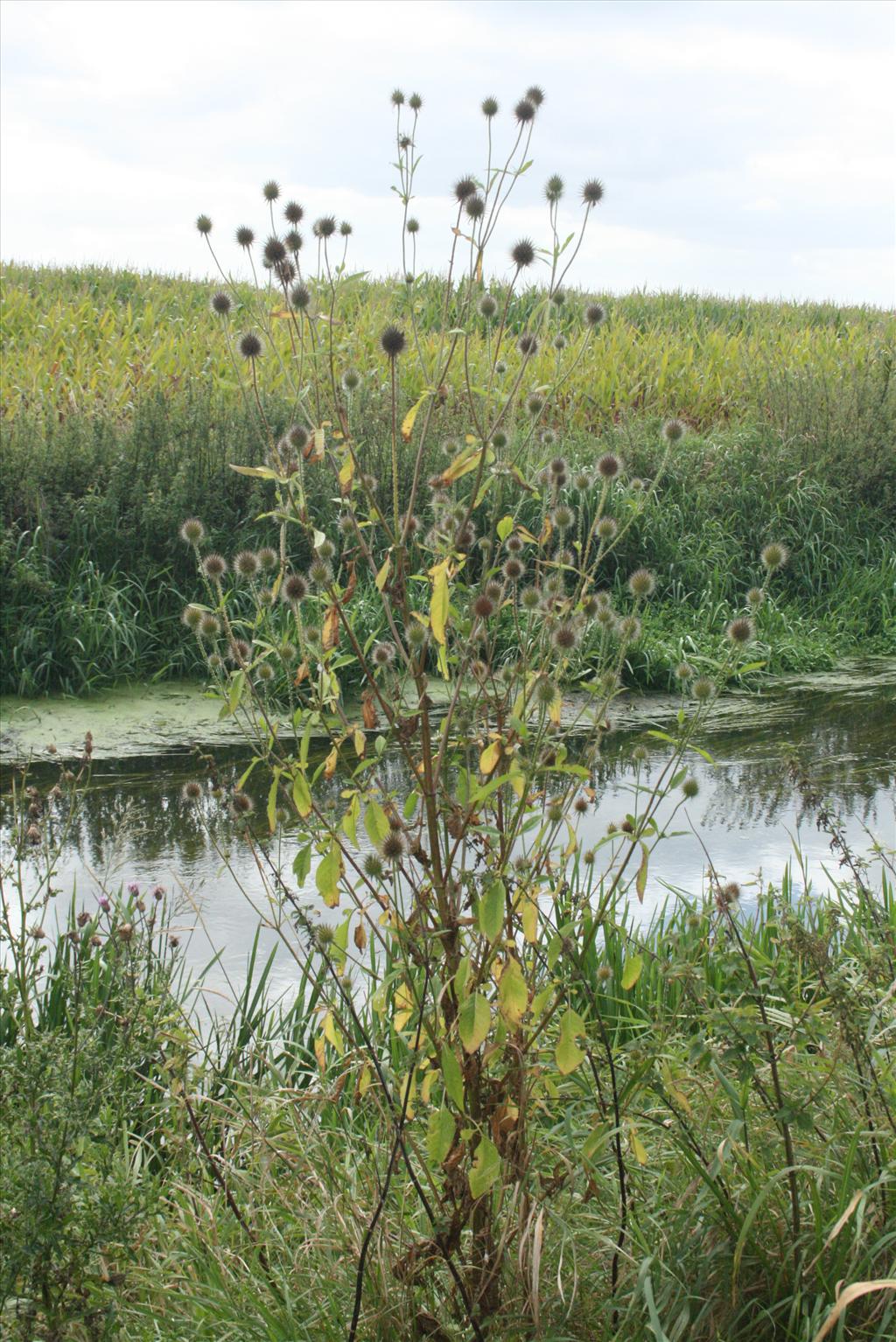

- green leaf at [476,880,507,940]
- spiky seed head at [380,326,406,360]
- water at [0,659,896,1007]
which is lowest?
water at [0,659,896,1007]

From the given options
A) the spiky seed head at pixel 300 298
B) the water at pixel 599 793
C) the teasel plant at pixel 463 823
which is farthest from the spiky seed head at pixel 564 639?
the water at pixel 599 793

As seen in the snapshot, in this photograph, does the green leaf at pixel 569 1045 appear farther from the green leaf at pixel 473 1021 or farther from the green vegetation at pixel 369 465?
the green vegetation at pixel 369 465

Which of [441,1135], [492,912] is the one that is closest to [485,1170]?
[441,1135]

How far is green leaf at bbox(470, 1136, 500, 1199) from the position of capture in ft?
5.74

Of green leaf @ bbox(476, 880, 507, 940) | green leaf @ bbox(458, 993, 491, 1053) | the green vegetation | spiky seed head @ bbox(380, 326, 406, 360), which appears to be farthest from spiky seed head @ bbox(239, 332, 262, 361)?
the green vegetation

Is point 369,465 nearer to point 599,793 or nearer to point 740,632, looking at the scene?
point 599,793

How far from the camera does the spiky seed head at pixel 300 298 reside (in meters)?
2.48

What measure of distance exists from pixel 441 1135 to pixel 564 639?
0.82 metres

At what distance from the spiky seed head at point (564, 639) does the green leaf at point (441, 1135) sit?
2.55 ft

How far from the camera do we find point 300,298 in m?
2.50

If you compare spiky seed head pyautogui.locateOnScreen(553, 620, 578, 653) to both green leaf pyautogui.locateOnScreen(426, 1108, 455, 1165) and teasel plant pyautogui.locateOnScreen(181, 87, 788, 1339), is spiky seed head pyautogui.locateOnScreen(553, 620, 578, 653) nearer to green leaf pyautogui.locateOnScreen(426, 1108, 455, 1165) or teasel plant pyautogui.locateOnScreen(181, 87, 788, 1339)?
teasel plant pyautogui.locateOnScreen(181, 87, 788, 1339)

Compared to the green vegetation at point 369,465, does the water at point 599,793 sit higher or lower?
lower

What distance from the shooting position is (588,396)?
10.6 m

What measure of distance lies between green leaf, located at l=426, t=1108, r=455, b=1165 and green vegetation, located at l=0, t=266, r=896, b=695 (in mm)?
3121
